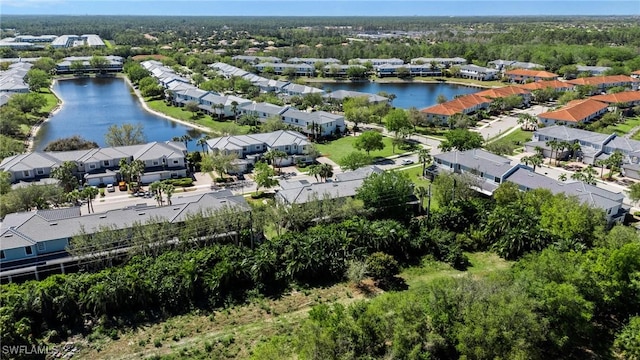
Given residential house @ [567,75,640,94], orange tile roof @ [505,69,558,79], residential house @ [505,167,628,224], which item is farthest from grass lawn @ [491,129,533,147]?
orange tile roof @ [505,69,558,79]

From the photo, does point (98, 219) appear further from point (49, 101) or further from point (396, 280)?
point (49, 101)

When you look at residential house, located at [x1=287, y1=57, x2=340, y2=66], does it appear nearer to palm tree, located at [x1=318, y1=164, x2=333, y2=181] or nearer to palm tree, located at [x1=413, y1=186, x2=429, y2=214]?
palm tree, located at [x1=318, y1=164, x2=333, y2=181]

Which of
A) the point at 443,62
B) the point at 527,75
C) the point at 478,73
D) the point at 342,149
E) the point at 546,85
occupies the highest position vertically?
the point at 443,62

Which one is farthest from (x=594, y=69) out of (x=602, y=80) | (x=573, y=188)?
(x=573, y=188)

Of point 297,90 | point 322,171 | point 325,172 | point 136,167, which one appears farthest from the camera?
point 297,90

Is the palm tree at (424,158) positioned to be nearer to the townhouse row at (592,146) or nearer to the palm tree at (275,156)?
the townhouse row at (592,146)

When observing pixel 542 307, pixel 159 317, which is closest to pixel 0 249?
pixel 159 317

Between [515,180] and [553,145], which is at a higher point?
[553,145]
